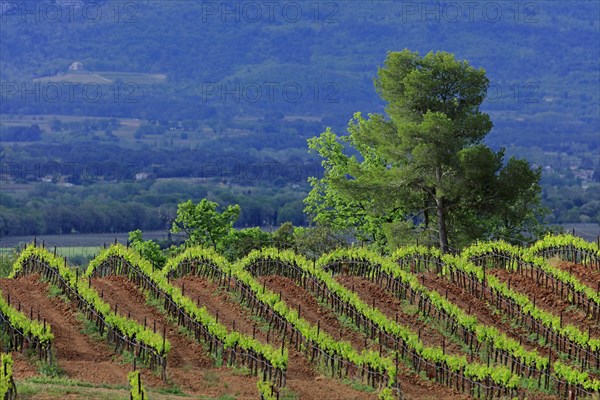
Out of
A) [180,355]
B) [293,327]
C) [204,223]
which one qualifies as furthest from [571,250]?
[204,223]

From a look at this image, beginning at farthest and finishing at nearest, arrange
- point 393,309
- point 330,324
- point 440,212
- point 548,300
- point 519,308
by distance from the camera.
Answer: point 440,212 < point 548,300 < point 393,309 < point 519,308 < point 330,324

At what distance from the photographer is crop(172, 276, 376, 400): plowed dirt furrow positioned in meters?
25.8

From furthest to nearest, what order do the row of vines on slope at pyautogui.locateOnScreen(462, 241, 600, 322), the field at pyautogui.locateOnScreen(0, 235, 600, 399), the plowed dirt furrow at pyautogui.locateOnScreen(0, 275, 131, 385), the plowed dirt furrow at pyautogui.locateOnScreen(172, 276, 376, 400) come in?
the row of vines on slope at pyautogui.locateOnScreen(462, 241, 600, 322)
the field at pyautogui.locateOnScreen(0, 235, 600, 399)
the plowed dirt furrow at pyautogui.locateOnScreen(0, 275, 131, 385)
the plowed dirt furrow at pyautogui.locateOnScreen(172, 276, 376, 400)

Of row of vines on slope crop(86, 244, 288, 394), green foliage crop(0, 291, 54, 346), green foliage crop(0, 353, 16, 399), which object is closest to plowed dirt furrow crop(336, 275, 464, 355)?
row of vines on slope crop(86, 244, 288, 394)

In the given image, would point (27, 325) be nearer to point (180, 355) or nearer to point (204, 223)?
point (180, 355)

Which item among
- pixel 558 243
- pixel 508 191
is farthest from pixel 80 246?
pixel 558 243

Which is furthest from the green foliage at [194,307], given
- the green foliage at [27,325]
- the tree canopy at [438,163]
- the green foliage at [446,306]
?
the tree canopy at [438,163]

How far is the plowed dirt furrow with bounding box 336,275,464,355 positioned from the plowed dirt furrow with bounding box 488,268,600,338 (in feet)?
10.3

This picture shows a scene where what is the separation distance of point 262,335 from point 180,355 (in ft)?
7.36

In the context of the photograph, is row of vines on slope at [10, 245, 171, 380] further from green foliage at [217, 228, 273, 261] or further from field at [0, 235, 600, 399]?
green foliage at [217, 228, 273, 261]

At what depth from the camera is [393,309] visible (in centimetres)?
3188

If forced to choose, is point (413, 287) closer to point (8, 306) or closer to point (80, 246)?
point (8, 306)

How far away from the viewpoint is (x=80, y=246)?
130 m

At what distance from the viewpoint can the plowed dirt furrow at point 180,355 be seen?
26.0 meters
